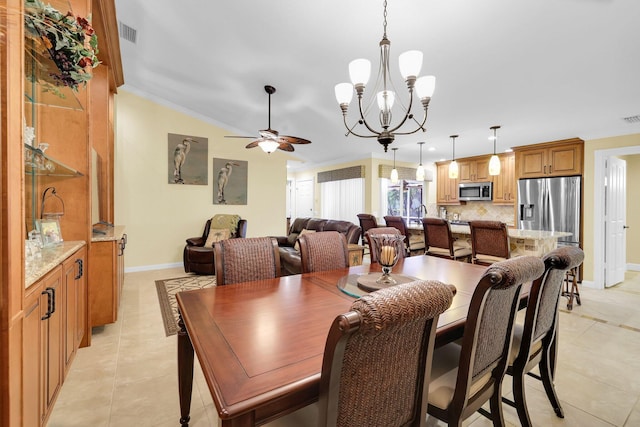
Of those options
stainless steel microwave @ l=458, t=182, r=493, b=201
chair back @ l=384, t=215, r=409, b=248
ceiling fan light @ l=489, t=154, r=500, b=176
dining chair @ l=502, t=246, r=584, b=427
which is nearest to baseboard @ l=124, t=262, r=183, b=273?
chair back @ l=384, t=215, r=409, b=248

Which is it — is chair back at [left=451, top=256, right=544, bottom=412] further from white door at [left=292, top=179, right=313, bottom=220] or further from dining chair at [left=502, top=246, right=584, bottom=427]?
white door at [left=292, top=179, right=313, bottom=220]

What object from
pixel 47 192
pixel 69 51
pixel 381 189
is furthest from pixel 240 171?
pixel 69 51

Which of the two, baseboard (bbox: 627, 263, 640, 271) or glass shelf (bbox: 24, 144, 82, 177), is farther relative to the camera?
baseboard (bbox: 627, 263, 640, 271)

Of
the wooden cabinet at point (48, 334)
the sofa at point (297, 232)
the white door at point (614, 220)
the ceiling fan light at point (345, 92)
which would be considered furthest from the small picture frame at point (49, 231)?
the white door at point (614, 220)

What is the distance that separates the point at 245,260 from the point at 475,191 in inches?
230

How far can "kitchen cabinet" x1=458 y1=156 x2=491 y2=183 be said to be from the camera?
6102 mm

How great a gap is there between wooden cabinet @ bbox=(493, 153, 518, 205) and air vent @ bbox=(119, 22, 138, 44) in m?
6.47

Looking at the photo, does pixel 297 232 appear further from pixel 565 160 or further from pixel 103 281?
pixel 565 160

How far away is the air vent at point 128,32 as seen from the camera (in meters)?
3.32

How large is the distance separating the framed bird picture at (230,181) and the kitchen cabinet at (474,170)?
4802 millimetres

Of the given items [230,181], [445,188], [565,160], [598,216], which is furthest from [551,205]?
[230,181]

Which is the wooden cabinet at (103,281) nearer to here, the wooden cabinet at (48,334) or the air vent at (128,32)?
the wooden cabinet at (48,334)

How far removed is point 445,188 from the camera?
6848mm

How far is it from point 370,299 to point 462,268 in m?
1.83
